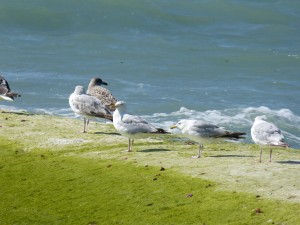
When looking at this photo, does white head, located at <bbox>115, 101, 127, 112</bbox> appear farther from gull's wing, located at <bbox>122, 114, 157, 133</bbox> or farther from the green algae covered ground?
the green algae covered ground

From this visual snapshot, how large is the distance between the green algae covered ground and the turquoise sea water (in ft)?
37.6

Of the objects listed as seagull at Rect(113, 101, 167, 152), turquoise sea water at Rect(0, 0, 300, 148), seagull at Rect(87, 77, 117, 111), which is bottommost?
seagull at Rect(113, 101, 167, 152)

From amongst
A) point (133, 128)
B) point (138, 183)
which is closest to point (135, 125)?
point (133, 128)

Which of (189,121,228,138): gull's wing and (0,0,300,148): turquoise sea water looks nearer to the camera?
(189,121,228,138): gull's wing

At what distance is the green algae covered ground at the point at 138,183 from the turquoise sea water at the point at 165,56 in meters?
11.5

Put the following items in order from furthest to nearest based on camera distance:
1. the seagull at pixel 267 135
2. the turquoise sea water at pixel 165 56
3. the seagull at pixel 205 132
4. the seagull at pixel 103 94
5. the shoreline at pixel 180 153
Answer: the turquoise sea water at pixel 165 56 < the seagull at pixel 103 94 < the seagull at pixel 205 132 < the seagull at pixel 267 135 < the shoreline at pixel 180 153

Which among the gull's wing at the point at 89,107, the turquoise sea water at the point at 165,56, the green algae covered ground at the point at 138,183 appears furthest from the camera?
the turquoise sea water at the point at 165,56

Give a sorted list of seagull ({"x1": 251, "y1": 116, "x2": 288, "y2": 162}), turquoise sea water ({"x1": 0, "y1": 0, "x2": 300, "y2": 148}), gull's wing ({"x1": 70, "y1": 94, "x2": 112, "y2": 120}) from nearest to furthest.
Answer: seagull ({"x1": 251, "y1": 116, "x2": 288, "y2": 162}) < gull's wing ({"x1": 70, "y1": 94, "x2": 112, "y2": 120}) < turquoise sea water ({"x1": 0, "y1": 0, "x2": 300, "y2": 148})

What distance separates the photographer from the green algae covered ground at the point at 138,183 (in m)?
13.4

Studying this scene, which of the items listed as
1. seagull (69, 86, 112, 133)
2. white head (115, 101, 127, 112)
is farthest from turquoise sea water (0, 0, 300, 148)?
white head (115, 101, 127, 112)

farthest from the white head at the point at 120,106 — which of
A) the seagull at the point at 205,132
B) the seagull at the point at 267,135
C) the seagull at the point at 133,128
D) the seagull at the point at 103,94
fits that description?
the seagull at the point at 103,94

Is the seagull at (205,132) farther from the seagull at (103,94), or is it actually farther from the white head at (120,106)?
the seagull at (103,94)

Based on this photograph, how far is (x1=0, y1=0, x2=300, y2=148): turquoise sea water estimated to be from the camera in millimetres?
34250

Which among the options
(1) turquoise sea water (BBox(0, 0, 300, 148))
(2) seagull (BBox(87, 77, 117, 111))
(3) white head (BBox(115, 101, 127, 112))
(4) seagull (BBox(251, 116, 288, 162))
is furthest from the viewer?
(1) turquoise sea water (BBox(0, 0, 300, 148))
